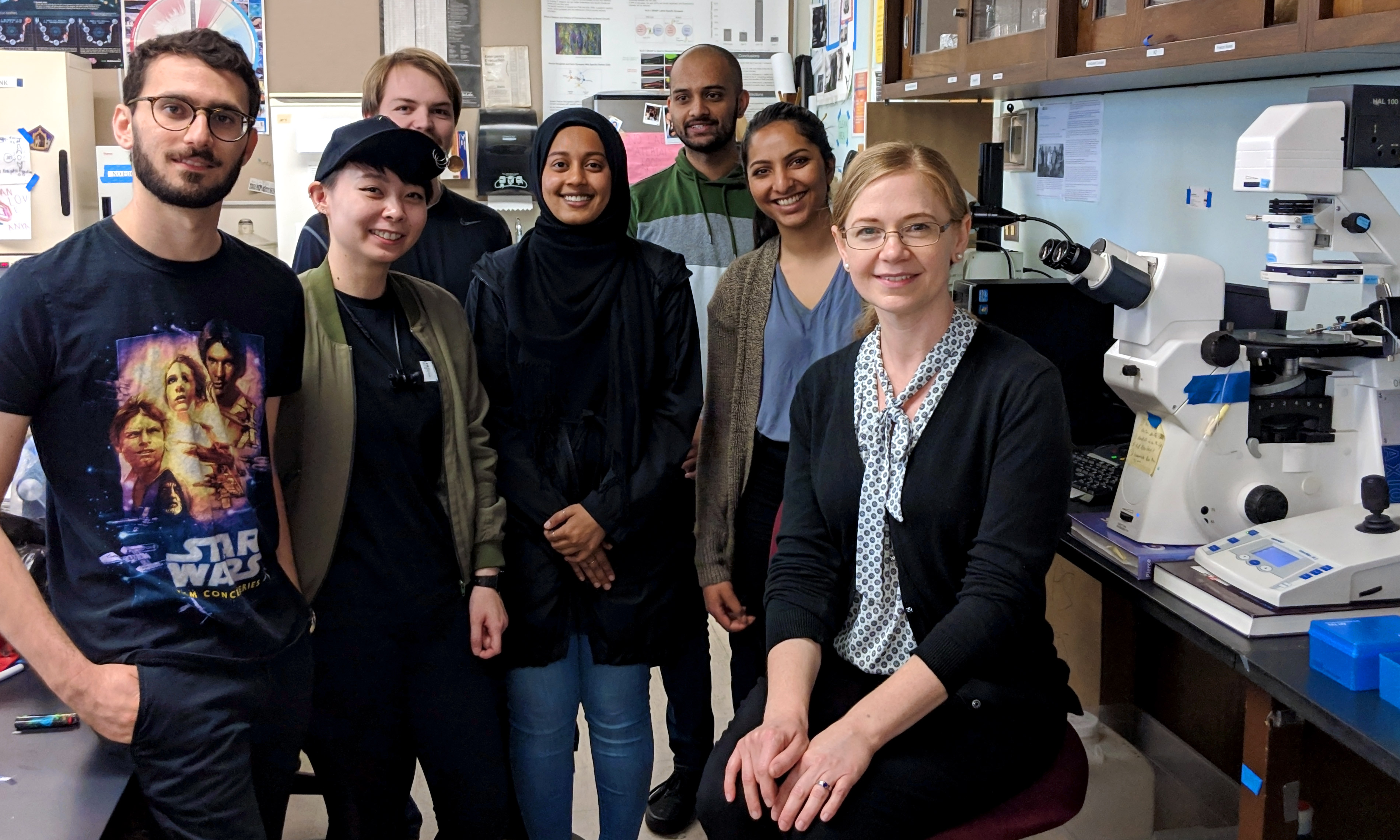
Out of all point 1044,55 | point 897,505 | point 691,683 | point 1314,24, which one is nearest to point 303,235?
point 691,683

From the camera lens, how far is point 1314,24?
1620mm

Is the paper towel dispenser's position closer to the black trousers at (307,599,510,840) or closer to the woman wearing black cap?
the woman wearing black cap

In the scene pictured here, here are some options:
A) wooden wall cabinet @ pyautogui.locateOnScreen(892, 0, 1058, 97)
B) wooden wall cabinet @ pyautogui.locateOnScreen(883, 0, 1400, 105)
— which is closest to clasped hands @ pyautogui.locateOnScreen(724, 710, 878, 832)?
wooden wall cabinet @ pyautogui.locateOnScreen(883, 0, 1400, 105)

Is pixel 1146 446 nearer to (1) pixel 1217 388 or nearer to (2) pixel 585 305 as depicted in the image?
(1) pixel 1217 388

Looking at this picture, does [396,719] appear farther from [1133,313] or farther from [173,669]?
[1133,313]

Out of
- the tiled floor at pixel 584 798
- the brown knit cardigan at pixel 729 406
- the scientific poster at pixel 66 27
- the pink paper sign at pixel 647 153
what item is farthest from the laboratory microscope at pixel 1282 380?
the scientific poster at pixel 66 27

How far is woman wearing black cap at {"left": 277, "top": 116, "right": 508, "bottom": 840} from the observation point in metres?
1.68

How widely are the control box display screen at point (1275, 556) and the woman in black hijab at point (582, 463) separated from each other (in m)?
0.92

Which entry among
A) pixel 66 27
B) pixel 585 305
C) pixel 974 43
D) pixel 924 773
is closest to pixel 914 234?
pixel 585 305

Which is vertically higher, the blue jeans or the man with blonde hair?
the man with blonde hair

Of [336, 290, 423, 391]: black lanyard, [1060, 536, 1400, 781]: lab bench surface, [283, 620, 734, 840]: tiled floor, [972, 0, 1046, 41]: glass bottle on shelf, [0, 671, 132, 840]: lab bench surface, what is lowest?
[283, 620, 734, 840]: tiled floor

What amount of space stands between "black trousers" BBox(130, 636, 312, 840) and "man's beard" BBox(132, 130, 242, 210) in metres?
0.57

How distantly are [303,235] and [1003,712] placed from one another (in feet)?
5.26

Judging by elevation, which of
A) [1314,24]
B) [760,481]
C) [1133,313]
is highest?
[1314,24]
